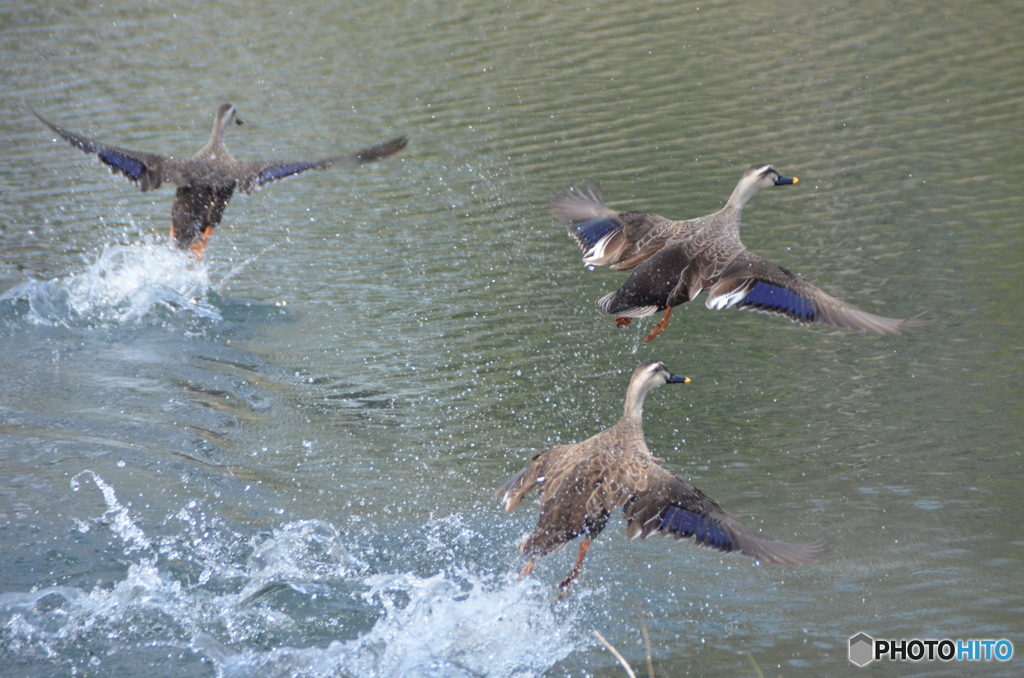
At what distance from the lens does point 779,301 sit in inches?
231

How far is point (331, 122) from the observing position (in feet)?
45.0

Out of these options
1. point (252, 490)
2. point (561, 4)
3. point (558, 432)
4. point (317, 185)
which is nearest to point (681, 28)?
point (561, 4)

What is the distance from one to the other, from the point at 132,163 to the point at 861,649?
6.36 meters

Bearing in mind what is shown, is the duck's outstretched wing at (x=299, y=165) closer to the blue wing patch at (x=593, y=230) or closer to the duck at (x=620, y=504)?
the blue wing patch at (x=593, y=230)

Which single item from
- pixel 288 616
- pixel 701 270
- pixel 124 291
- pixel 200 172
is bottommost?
pixel 288 616

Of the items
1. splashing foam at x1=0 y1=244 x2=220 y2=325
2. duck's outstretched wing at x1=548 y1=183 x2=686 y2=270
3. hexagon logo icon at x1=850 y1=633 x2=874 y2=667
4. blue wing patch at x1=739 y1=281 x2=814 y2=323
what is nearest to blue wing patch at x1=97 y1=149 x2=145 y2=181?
splashing foam at x1=0 y1=244 x2=220 y2=325

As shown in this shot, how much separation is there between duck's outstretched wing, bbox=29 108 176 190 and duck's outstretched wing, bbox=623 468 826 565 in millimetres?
5242

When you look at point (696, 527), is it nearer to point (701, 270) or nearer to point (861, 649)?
point (861, 649)

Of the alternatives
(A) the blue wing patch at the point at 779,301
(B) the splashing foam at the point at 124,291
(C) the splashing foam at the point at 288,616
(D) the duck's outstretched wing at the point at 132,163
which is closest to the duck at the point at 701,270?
(A) the blue wing patch at the point at 779,301

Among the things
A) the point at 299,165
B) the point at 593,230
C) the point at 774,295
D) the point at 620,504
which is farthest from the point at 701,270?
the point at 299,165

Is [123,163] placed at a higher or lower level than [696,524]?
higher

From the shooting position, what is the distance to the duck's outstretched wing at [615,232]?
649 centimetres

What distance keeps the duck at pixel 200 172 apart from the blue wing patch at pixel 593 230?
1.52 m

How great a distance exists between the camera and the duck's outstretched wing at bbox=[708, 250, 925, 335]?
5.68 metres
